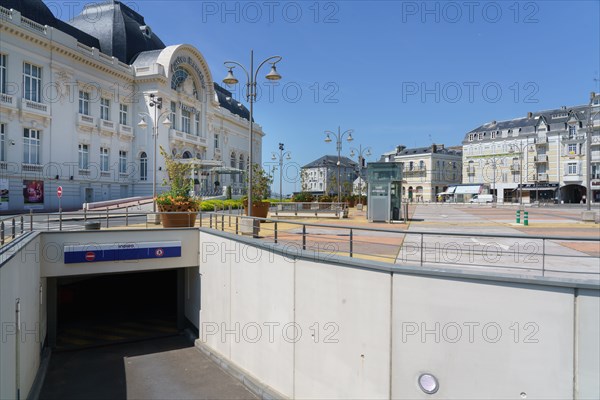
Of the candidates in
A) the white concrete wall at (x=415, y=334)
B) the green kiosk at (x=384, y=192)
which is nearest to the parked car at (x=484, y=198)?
the green kiosk at (x=384, y=192)

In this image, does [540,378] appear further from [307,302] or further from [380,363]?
[307,302]

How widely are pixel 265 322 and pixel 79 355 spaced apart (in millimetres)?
8786

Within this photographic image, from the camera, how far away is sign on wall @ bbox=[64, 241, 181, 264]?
493 inches

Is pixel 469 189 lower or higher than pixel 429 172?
lower

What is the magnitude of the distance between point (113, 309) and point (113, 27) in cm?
3520

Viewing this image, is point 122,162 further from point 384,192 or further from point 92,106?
point 384,192

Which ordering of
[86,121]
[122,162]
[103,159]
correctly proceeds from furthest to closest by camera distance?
[122,162]
[103,159]
[86,121]

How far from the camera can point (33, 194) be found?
28.9m

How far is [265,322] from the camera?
33.1ft

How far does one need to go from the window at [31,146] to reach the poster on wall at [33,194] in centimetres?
177

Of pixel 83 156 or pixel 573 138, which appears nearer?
pixel 83 156

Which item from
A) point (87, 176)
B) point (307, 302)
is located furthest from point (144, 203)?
point (307, 302)

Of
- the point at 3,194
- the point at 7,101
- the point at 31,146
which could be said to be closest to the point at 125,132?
the point at 31,146

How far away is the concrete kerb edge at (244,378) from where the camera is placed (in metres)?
9.76
